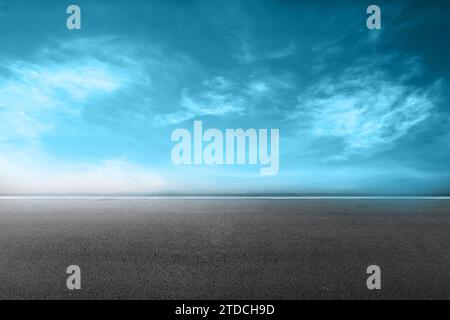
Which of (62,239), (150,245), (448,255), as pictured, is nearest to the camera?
(448,255)

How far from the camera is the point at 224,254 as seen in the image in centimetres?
541

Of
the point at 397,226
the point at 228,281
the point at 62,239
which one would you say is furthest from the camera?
the point at 397,226

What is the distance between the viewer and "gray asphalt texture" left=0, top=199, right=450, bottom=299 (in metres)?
4.00

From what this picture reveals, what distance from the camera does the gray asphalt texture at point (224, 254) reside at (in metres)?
4.00

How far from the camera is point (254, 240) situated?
632 centimetres
